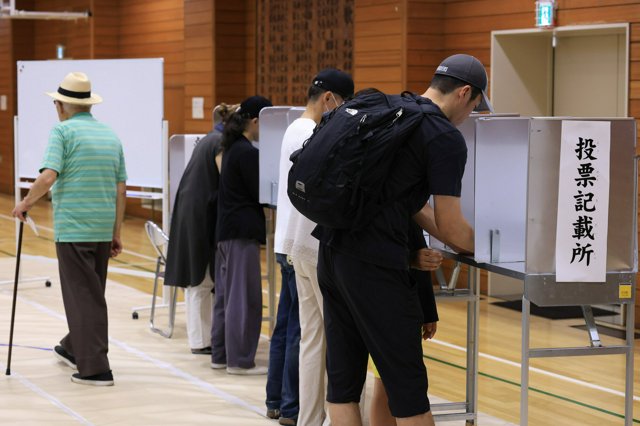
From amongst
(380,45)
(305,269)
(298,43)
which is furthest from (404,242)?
(298,43)

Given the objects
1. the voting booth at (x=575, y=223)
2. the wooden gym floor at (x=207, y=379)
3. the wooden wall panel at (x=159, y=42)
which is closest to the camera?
the voting booth at (x=575, y=223)

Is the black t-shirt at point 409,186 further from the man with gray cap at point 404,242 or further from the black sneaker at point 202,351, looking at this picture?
the black sneaker at point 202,351

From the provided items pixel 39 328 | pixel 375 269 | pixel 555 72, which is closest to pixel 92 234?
pixel 39 328

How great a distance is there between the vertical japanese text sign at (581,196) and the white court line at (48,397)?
2345mm

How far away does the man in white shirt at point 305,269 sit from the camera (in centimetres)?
402

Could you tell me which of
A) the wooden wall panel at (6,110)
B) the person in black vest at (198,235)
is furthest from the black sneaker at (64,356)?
the wooden wall panel at (6,110)

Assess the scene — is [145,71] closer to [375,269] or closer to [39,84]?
[39,84]

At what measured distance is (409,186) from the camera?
2.90m

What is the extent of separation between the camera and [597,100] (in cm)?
719

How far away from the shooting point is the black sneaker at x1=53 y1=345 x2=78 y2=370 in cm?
548

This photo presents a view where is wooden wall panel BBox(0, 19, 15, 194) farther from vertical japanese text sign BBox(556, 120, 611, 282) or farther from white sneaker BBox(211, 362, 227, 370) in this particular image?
vertical japanese text sign BBox(556, 120, 611, 282)

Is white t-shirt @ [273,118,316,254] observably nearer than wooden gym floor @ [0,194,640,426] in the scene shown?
Yes

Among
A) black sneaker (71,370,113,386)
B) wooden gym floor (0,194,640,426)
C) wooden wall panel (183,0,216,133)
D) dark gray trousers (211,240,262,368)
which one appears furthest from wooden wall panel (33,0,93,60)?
black sneaker (71,370,113,386)

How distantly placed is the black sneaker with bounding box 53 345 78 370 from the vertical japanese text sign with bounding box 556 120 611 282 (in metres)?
3.05
